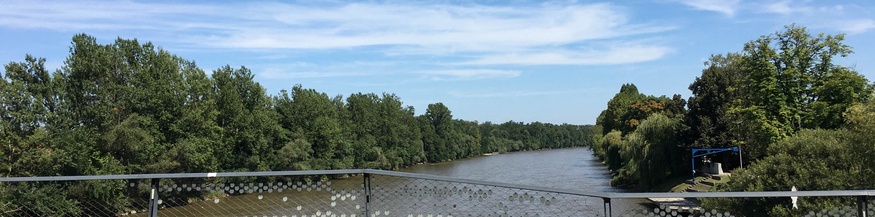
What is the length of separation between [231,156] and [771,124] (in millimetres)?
28675

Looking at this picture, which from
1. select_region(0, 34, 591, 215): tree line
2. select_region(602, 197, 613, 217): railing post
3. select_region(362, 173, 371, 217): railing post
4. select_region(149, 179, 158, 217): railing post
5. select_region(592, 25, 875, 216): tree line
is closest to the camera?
select_region(602, 197, 613, 217): railing post

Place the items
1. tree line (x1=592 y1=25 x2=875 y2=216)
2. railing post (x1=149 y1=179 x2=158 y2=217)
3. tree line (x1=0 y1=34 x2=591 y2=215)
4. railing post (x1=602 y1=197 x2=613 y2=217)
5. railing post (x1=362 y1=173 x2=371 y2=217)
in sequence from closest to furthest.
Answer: railing post (x1=602 y1=197 x2=613 y2=217) < railing post (x1=149 y1=179 x2=158 y2=217) < railing post (x1=362 y1=173 x2=371 y2=217) < tree line (x1=592 y1=25 x2=875 y2=216) < tree line (x1=0 y1=34 x2=591 y2=215)

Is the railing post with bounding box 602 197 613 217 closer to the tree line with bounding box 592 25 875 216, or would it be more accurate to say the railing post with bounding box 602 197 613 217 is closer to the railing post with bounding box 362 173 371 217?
the railing post with bounding box 362 173 371 217

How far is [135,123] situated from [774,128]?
26.1 meters

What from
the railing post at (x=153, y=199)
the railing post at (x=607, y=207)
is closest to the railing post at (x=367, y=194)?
the railing post at (x=153, y=199)

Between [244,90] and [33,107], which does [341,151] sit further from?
[33,107]

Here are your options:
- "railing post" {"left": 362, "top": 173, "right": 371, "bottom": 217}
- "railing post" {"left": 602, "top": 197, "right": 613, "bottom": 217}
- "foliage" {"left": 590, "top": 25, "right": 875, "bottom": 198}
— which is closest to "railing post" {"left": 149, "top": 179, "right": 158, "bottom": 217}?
"railing post" {"left": 362, "top": 173, "right": 371, "bottom": 217}

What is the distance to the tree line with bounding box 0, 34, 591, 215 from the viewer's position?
23.1 meters

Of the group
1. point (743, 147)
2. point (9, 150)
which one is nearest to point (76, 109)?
point (9, 150)

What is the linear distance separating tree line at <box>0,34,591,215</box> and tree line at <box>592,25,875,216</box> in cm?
1422

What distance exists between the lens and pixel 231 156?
122ft

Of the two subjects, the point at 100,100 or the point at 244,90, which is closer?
the point at 100,100

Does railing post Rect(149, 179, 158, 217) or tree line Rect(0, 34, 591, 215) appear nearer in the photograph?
railing post Rect(149, 179, 158, 217)

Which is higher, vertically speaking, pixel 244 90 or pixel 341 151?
pixel 244 90
